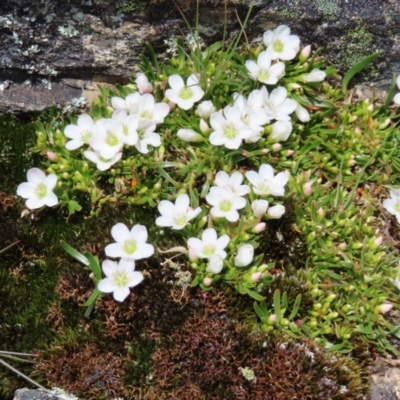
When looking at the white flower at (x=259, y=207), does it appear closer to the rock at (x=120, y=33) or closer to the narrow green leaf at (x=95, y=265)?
the narrow green leaf at (x=95, y=265)

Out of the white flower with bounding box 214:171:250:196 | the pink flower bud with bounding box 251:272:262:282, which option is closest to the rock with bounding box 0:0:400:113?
the white flower with bounding box 214:171:250:196

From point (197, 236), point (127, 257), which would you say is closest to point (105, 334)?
point (127, 257)

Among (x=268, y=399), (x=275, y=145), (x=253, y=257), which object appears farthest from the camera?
(x=275, y=145)

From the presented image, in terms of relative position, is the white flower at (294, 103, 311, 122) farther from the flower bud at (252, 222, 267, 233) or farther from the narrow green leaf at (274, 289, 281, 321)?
the narrow green leaf at (274, 289, 281, 321)

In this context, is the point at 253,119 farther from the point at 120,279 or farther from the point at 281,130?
the point at 120,279

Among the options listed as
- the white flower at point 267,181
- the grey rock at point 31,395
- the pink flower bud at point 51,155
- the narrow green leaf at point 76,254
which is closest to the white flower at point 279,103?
the white flower at point 267,181

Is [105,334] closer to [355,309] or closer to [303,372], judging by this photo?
[303,372]
